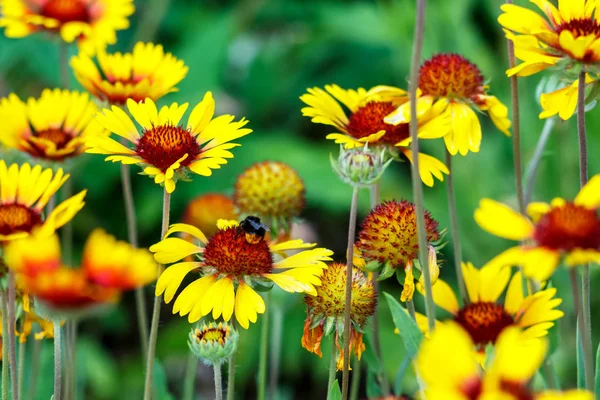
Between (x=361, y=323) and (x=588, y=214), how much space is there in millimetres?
297

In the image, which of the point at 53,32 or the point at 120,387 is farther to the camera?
the point at 120,387

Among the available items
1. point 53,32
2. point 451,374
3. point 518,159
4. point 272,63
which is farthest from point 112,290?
point 272,63

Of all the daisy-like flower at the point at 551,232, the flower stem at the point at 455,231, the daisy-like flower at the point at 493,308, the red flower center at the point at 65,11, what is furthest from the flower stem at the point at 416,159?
the red flower center at the point at 65,11

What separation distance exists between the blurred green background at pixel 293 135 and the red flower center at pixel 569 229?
1.18 metres

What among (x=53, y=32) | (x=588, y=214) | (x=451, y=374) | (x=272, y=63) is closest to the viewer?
(x=451, y=374)

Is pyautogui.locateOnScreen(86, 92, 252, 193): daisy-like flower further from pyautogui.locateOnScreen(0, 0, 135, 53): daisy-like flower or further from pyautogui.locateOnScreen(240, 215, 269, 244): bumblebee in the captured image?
pyautogui.locateOnScreen(0, 0, 135, 53): daisy-like flower

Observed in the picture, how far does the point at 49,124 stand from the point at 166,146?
0.36 meters

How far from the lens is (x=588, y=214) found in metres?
0.71

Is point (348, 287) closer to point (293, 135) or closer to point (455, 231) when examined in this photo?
point (455, 231)

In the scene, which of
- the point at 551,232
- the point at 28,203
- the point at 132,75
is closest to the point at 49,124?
the point at 132,75

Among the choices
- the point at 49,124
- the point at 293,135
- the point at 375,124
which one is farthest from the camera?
the point at 293,135

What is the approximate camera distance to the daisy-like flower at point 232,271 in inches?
34.6

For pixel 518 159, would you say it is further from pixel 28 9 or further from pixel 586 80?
pixel 28 9

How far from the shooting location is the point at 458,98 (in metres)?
1.10
